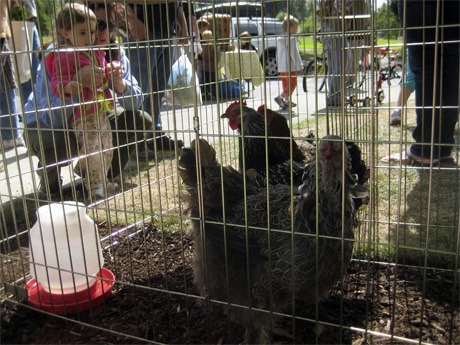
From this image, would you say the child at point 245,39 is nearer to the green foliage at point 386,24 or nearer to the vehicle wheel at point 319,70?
the vehicle wheel at point 319,70

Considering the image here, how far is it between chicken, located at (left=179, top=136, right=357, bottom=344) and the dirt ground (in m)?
0.11

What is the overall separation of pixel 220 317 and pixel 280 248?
0.48 m

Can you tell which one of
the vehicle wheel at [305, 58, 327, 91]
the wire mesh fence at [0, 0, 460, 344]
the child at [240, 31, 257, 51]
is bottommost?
the wire mesh fence at [0, 0, 460, 344]

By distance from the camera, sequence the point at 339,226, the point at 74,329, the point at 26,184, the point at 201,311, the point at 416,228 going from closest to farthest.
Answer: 1. the point at 339,226
2. the point at 74,329
3. the point at 201,311
4. the point at 416,228
5. the point at 26,184

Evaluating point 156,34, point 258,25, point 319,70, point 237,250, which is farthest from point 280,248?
point 319,70

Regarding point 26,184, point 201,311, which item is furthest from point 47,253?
point 26,184

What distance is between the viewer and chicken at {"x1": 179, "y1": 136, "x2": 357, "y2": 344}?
1671mm

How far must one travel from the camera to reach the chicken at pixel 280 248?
1.67 m

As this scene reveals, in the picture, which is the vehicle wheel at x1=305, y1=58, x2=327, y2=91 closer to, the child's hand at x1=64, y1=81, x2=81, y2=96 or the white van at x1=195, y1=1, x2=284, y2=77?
the white van at x1=195, y1=1, x2=284, y2=77

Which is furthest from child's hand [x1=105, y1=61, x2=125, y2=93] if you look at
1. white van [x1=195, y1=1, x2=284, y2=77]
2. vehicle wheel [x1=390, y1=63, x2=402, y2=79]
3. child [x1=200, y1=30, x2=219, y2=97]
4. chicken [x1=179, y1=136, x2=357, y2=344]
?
vehicle wheel [x1=390, y1=63, x2=402, y2=79]

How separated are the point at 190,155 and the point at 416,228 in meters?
1.41

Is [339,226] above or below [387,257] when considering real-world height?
above

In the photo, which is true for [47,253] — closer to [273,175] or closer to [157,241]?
[157,241]

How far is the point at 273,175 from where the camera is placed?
2.34 m
